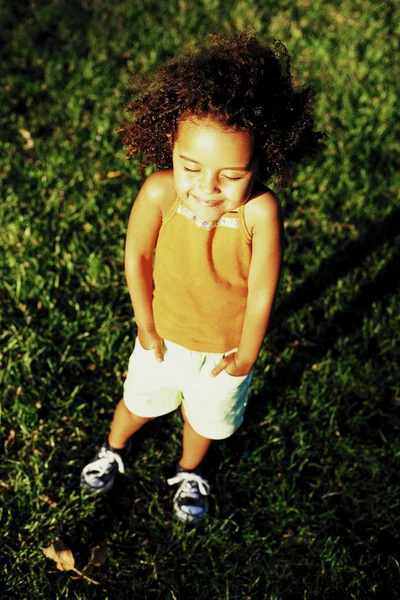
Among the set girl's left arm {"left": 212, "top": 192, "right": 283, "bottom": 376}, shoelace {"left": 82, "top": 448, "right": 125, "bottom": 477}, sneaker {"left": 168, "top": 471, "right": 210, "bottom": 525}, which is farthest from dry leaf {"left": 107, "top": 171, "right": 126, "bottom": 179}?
girl's left arm {"left": 212, "top": 192, "right": 283, "bottom": 376}

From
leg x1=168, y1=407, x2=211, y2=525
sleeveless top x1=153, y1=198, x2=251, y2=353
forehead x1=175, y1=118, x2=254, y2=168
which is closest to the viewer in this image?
forehead x1=175, y1=118, x2=254, y2=168

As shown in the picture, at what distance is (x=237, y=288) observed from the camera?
2.02 metres

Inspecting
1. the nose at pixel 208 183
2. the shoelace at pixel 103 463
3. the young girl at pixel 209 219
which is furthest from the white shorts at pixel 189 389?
the nose at pixel 208 183

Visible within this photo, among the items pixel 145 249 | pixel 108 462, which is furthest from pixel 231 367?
pixel 108 462

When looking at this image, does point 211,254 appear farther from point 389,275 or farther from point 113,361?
point 389,275

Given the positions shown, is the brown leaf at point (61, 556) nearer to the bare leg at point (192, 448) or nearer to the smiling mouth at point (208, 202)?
the bare leg at point (192, 448)

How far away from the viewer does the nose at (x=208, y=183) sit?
170 cm

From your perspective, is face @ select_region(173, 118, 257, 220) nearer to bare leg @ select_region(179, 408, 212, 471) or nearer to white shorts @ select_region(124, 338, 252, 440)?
white shorts @ select_region(124, 338, 252, 440)

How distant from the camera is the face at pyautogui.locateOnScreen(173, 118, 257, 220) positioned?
65.3 inches

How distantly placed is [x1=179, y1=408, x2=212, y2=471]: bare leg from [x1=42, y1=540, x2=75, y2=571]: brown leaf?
0.59 meters

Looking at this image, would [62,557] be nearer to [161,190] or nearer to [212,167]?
[161,190]

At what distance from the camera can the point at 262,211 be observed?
183cm

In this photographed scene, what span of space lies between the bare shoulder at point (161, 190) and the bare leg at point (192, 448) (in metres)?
0.99

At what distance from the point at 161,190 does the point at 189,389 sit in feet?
2.48
